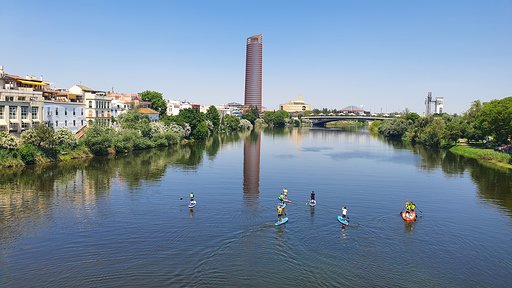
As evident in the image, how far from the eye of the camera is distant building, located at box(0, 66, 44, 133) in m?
68.7

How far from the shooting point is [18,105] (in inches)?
2798

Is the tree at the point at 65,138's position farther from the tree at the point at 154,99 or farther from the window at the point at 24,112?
the tree at the point at 154,99

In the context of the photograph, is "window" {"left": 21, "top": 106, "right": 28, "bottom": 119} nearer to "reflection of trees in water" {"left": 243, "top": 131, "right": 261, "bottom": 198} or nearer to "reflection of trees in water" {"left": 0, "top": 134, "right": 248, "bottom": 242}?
"reflection of trees in water" {"left": 0, "top": 134, "right": 248, "bottom": 242}

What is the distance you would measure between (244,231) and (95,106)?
76407mm

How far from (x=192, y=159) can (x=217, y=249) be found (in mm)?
53176

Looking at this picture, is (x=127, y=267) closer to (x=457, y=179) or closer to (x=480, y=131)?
(x=457, y=179)

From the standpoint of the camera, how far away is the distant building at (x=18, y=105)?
225 ft

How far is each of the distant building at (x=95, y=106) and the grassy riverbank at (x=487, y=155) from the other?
8669 cm

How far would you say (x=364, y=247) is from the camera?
32312 mm

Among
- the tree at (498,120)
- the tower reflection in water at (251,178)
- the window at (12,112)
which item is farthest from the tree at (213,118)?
the tree at (498,120)

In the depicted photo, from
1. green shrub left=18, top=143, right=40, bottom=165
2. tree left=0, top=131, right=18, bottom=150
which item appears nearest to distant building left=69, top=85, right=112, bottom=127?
green shrub left=18, top=143, right=40, bottom=165

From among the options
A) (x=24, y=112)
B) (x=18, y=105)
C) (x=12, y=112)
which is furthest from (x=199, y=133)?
(x=12, y=112)

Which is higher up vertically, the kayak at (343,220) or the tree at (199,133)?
the tree at (199,133)

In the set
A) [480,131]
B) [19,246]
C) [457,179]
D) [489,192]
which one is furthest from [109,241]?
[480,131]
